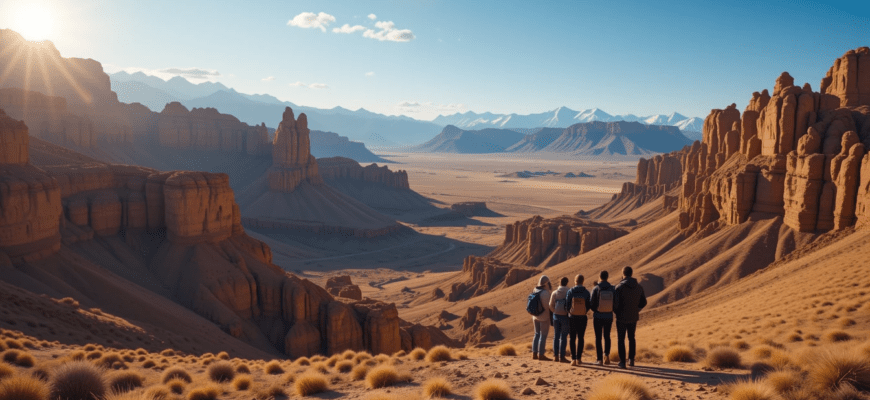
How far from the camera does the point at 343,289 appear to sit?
4034cm

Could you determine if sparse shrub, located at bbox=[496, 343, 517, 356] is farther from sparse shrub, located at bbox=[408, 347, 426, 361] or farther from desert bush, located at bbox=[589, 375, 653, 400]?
desert bush, located at bbox=[589, 375, 653, 400]

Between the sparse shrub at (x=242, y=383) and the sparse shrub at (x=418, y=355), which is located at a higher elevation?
the sparse shrub at (x=242, y=383)

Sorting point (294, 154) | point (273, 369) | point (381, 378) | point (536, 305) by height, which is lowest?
point (273, 369)

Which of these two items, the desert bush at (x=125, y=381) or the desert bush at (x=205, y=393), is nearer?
the desert bush at (x=205, y=393)

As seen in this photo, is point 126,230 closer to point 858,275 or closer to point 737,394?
point 737,394

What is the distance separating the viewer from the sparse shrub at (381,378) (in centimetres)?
1210

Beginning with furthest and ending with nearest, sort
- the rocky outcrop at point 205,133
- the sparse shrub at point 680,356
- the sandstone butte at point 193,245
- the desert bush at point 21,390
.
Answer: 1. the rocky outcrop at point 205,133
2. the sandstone butte at point 193,245
3. the sparse shrub at point 680,356
4. the desert bush at point 21,390

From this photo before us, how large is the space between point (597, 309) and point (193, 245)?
89.9 ft

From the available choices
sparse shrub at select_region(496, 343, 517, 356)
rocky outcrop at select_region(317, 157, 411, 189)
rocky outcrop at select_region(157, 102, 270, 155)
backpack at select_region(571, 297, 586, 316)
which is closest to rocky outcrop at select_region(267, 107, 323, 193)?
rocky outcrop at select_region(157, 102, 270, 155)

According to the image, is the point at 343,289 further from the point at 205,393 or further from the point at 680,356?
the point at 680,356

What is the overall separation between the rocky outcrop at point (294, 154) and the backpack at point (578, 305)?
91.9m

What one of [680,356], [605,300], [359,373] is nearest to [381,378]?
[359,373]

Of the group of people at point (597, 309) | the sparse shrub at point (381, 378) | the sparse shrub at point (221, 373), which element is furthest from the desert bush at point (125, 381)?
the group of people at point (597, 309)

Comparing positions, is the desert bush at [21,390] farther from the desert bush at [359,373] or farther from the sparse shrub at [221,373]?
the desert bush at [359,373]
